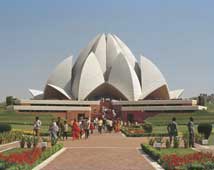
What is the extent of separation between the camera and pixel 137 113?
42031 mm

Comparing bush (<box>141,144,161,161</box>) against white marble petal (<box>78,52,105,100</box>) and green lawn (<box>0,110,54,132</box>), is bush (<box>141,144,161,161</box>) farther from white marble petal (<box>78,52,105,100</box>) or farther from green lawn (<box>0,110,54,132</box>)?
white marble petal (<box>78,52,105,100</box>)

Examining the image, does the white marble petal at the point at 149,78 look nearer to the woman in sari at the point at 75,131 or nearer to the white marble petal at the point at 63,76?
the white marble petal at the point at 63,76

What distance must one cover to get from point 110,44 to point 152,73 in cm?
625

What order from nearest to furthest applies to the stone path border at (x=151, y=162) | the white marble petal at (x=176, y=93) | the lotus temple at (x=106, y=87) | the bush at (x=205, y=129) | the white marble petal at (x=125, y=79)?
the stone path border at (x=151, y=162), the bush at (x=205, y=129), the lotus temple at (x=106, y=87), the white marble petal at (x=125, y=79), the white marble petal at (x=176, y=93)

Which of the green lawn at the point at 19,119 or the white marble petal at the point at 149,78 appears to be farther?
the white marble petal at the point at 149,78

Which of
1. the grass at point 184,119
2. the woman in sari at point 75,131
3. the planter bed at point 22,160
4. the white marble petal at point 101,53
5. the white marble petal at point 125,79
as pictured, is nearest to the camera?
the planter bed at point 22,160

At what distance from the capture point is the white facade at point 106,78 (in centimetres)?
4641

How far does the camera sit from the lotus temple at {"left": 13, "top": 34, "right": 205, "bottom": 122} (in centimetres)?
4194

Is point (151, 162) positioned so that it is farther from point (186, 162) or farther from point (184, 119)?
point (184, 119)

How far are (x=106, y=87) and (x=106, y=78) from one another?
3.57ft

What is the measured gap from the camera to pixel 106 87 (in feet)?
157

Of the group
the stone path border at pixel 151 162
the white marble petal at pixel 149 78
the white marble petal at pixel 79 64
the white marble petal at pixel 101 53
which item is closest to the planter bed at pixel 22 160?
the stone path border at pixel 151 162

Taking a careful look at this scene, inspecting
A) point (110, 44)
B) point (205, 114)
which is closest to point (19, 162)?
point (205, 114)

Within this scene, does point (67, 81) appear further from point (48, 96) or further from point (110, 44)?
point (110, 44)
